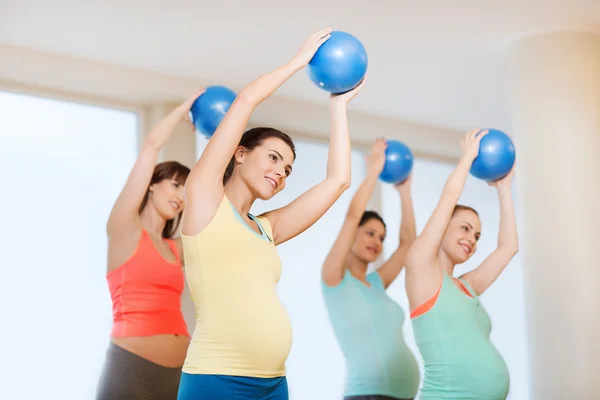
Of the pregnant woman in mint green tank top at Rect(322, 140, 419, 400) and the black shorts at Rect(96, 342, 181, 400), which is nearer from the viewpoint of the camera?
the black shorts at Rect(96, 342, 181, 400)

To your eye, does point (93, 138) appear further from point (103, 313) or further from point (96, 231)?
point (103, 313)

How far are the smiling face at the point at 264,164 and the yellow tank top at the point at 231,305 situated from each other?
16 cm

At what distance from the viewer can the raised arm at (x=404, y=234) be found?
338cm

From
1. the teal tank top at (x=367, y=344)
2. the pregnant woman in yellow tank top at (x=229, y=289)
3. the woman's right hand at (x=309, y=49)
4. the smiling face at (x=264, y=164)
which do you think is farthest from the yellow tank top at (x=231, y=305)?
the teal tank top at (x=367, y=344)

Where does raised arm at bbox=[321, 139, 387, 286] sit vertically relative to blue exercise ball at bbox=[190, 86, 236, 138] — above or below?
below

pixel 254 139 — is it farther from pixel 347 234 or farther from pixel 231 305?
pixel 347 234

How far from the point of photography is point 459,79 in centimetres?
404

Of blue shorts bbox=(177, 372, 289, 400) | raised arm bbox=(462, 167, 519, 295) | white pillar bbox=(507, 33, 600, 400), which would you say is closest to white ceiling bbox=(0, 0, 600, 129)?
white pillar bbox=(507, 33, 600, 400)

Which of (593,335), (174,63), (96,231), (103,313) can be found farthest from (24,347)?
(593,335)

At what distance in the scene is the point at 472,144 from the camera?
2.90m

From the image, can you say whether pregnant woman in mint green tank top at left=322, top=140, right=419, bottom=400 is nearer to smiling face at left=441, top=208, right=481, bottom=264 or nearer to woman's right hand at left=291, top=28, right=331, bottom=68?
smiling face at left=441, top=208, right=481, bottom=264

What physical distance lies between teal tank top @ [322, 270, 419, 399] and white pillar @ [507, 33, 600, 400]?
623 mm

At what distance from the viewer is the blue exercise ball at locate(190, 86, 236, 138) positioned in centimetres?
A: 278

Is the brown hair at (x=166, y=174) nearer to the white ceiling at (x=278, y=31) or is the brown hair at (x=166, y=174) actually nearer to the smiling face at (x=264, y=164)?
the white ceiling at (x=278, y=31)
